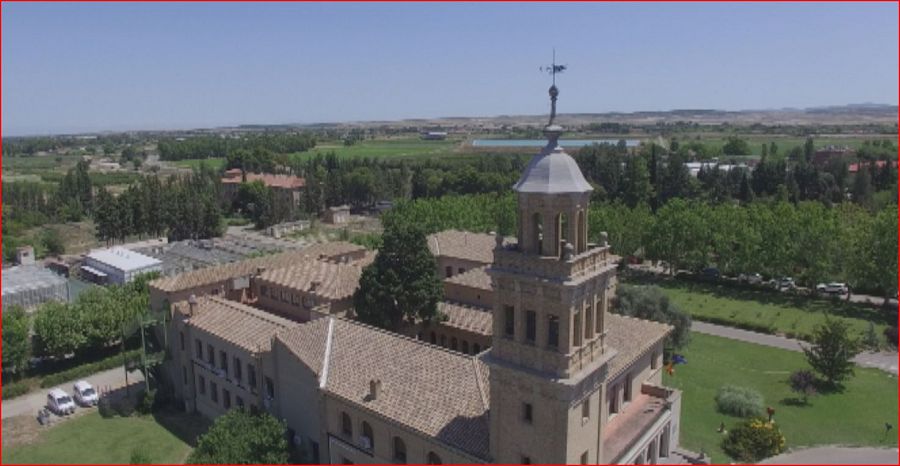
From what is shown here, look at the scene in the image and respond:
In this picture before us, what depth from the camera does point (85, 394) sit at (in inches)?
1907

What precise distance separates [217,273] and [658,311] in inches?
1570

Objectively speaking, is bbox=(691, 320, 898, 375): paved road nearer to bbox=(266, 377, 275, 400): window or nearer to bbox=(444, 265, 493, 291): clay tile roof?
bbox=(444, 265, 493, 291): clay tile roof

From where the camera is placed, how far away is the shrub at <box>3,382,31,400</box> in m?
50.5

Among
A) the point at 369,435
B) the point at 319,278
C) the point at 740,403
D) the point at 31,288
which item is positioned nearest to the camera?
the point at 369,435

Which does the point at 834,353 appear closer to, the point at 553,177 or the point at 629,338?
the point at 629,338

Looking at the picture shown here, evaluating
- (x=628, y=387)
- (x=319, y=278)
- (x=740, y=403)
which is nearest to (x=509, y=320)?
(x=628, y=387)

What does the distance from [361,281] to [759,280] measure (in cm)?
5763

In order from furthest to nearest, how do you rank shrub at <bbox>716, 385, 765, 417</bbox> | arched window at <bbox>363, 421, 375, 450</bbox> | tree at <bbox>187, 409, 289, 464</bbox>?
1. shrub at <bbox>716, 385, 765, 417</bbox>
2. arched window at <bbox>363, 421, 375, 450</bbox>
3. tree at <bbox>187, 409, 289, 464</bbox>

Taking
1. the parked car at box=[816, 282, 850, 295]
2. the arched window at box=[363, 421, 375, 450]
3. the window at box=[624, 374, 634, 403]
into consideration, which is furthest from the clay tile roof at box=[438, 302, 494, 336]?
the parked car at box=[816, 282, 850, 295]

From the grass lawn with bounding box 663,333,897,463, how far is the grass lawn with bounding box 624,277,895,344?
8472mm

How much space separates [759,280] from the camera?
8069 cm

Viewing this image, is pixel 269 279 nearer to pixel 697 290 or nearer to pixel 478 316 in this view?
pixel 478 316

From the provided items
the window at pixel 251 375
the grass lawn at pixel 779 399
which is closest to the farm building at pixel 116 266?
the window at pixel 251 375

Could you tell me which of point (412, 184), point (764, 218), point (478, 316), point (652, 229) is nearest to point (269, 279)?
point (478, 316)
